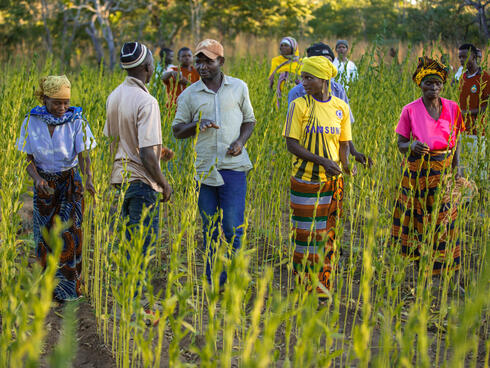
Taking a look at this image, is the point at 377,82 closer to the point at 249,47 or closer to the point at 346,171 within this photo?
the point at 346,171

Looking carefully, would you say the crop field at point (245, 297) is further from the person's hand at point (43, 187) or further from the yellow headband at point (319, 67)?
the yellow headband at point (319, 67)

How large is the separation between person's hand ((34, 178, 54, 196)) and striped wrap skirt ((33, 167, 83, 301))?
0.10m

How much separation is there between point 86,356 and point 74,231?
896 mm

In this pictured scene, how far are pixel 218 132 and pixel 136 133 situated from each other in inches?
21.7

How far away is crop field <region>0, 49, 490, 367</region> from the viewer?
1.62 metres

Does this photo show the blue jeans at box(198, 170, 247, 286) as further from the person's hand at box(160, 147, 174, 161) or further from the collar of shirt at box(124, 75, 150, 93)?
the collar of shirt at box(124, 75, 150, 93)

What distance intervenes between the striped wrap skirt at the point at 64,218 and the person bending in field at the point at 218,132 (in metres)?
0.72

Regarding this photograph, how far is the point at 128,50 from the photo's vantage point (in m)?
3.01

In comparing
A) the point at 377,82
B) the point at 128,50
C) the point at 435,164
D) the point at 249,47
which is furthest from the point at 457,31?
the point at 128,50

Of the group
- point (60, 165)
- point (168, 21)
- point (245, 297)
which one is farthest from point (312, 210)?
point (168, 21)

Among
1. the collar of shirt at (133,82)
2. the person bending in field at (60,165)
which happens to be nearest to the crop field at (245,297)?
the person bending in field at (60,165)

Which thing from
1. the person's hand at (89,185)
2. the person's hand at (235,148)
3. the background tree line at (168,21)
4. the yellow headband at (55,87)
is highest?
the background tree line at (168,21)

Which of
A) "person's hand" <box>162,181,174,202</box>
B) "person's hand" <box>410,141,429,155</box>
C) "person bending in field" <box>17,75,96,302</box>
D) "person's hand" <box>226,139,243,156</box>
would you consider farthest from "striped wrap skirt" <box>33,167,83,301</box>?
"person's hand" <box>410,141,429,155</box>

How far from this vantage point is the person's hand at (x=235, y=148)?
3328 mm
